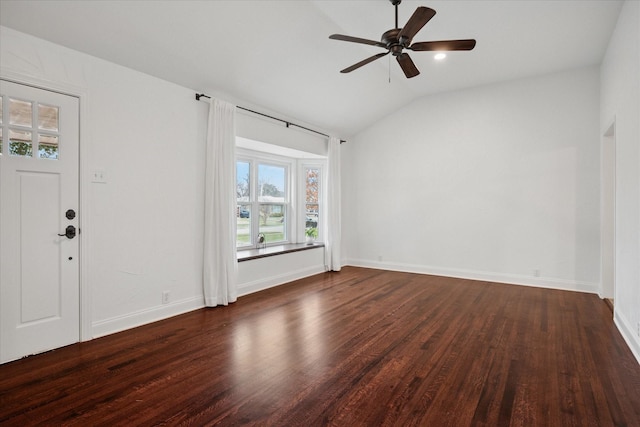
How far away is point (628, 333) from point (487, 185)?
3098 mm

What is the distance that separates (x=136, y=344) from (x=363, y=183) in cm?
512

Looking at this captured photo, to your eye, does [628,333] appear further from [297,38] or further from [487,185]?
[297,38]

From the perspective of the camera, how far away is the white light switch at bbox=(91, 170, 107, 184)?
10.5 feet

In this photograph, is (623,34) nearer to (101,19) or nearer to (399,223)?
(399,223)

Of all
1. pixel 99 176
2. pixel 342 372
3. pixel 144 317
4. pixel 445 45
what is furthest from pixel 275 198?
pixel 342 372

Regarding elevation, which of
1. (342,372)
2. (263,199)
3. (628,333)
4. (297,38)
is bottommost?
(342,372)

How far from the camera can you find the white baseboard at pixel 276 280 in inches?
191

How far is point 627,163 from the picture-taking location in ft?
10.7

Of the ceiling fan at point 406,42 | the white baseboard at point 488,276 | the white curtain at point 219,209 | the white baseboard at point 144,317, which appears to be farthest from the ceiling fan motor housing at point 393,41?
the white baseboard at point 488,276

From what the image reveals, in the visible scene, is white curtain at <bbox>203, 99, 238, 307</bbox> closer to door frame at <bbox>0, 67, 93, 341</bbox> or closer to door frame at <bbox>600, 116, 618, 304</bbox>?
door frame at <bbox>0, 67, 93, 341</bbox>

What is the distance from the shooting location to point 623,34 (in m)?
3.45

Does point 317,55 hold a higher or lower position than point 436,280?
higher

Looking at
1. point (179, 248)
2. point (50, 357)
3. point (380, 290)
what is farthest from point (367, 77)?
point (50, 357)

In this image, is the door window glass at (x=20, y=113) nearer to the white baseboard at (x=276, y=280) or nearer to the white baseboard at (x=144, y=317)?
the white baseboard at (x=144, y=317)
